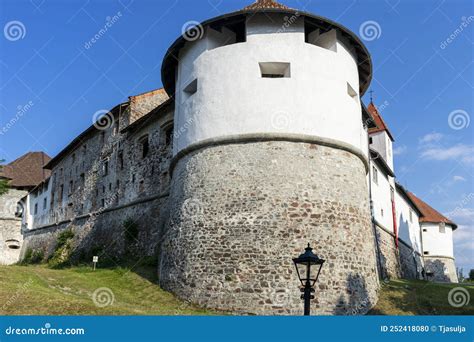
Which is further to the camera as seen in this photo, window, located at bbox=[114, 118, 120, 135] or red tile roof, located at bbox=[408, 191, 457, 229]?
Answer: red tile roof, located at bbox=[408, 191, 457, 229]

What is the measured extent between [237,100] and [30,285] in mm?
8201

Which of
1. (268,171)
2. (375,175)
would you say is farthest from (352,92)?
(375,175)

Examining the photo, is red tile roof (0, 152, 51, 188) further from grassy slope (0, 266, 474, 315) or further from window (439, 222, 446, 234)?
window (439, 222, 446, 234)

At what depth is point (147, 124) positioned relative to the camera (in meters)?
24.2

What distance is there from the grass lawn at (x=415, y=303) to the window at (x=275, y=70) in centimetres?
781

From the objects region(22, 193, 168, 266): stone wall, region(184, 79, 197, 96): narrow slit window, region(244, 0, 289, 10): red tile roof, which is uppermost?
region(244, 0, 289, 10): red tile roof

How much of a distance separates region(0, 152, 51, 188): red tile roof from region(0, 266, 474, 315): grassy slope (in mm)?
28522

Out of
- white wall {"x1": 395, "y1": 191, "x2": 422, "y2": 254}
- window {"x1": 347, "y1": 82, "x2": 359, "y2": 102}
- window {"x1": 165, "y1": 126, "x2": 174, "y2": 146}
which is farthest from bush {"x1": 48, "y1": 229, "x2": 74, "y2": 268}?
white wall {"x1": 395, "y1": 191, "x2": 422, "y2": 254}

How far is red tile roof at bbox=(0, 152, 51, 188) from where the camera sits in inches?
1754

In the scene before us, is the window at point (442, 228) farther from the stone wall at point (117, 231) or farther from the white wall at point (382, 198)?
the stone wall at point (117, 231)

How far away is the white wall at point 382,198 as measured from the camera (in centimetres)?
2386

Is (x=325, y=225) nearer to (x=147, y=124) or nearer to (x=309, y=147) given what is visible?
(x=309, y=147)

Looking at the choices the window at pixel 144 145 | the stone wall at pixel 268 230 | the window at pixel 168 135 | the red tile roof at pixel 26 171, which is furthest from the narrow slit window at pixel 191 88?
the red tile roof at pixel 26 171

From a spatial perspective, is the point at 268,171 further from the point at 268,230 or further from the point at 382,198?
the point at 382,198
